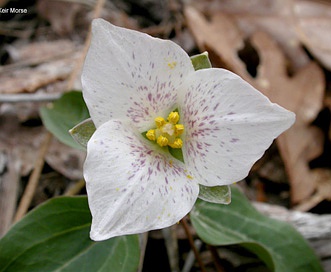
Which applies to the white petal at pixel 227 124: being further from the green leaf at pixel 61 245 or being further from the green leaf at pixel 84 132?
the green leaf at pixel 61 245

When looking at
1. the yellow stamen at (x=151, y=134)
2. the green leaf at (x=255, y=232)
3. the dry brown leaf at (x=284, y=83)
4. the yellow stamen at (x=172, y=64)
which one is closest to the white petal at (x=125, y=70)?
the yellow stamen at (x=172, y=64)

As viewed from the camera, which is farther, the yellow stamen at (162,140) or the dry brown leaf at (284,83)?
the dry brown leaf at (284,83)

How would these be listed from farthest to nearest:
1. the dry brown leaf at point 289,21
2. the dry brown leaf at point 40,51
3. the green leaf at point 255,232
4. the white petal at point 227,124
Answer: the dry brown leaf at point 289,21, the dry brown leaf at point 40,51, the green leaf at point 255,232, the white petal at point 227,124

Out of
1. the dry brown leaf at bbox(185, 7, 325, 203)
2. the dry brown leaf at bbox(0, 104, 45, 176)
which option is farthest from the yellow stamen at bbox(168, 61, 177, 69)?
the dry brown leaf at bbox(185, 7, 325, 203)

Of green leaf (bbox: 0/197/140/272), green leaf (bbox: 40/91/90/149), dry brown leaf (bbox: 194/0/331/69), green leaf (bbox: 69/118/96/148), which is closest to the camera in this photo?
green leaf (bbox: 69/118/96/148)

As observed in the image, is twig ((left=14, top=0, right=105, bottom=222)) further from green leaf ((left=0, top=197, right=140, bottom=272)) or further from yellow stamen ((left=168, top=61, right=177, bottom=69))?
yellow stamen ((left=168, top=61, right=177, bottom=69))

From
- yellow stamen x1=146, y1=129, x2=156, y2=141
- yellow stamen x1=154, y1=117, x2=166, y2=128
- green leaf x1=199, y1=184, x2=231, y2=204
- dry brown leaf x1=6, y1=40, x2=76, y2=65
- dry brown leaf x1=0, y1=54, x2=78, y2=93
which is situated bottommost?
dry brown leaf x1=6, y1=40, x2=76, y2=65

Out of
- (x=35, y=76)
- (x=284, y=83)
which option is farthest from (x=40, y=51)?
(x=284, y=83)

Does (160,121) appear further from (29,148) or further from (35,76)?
(35,76)
